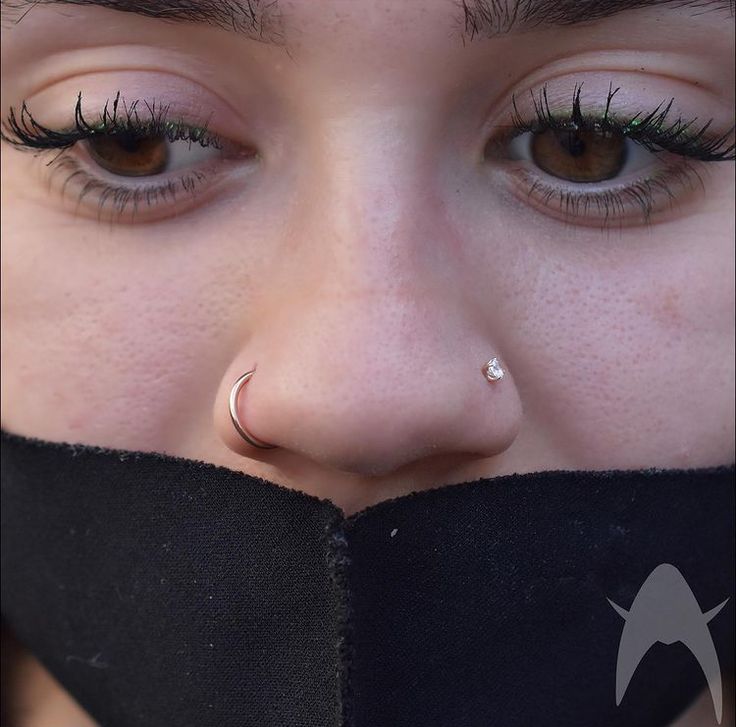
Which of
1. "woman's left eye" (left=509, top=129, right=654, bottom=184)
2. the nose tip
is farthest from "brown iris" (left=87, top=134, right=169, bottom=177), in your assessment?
"woman's left eye" (left=509, top=129, right=654, bottom=184)

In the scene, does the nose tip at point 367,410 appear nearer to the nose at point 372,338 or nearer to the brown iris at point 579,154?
the nose at point 372,338

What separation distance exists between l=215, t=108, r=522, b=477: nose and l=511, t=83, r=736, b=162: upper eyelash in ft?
0.67

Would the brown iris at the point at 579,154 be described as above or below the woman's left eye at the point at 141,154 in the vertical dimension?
below

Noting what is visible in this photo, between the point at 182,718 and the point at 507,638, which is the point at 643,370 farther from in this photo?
the point at 182,718

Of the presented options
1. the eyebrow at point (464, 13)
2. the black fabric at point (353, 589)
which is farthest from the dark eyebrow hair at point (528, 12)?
the black fabric at point (353, 589)

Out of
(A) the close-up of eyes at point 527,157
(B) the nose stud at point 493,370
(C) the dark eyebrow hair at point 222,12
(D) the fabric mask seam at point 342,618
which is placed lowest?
(D) the fabric mask seam at point 342,618

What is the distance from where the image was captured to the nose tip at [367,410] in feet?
3.67

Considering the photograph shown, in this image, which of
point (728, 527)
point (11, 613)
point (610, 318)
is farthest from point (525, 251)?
point (11, 613)

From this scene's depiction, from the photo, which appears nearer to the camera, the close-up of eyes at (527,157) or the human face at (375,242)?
the human face at (375,242)

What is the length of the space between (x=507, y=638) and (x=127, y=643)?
55 cm

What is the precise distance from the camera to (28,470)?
140cm

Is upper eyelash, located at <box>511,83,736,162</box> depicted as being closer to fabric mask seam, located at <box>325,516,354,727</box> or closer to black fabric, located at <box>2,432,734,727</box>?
black fabric, located at <box>2,432,734,727</box>

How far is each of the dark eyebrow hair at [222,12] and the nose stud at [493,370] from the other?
49cm

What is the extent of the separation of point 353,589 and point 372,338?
1.04ft
